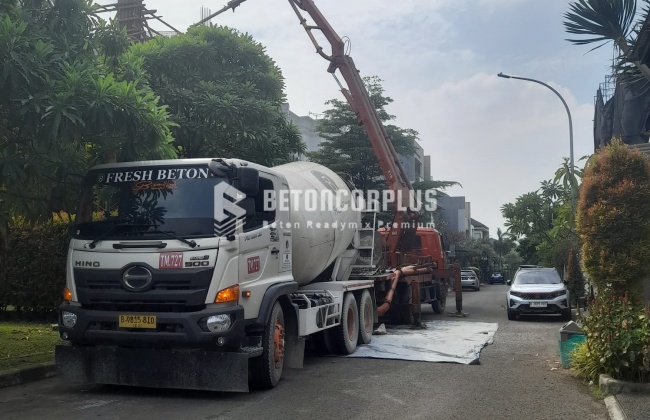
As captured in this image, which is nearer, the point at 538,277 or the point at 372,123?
the point at 372,123

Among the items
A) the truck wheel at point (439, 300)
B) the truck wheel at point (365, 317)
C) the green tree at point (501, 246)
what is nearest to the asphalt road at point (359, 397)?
the truck wheel at point (365, 317)

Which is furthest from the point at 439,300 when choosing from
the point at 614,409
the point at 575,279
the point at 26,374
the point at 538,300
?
the point at 26,374

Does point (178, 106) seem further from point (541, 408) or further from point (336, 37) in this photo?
point (541, 408)

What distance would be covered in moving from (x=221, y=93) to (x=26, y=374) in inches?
354

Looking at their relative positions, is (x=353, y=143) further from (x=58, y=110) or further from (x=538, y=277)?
(x=58, y=110)

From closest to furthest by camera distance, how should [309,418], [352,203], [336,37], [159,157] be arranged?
[309,418] → [159,157] → [352,203] → [336,37]

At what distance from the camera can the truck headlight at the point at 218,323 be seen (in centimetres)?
712

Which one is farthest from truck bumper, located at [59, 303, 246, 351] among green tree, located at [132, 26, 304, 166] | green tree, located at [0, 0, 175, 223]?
green tree, located at [132, 26, 304, 166]

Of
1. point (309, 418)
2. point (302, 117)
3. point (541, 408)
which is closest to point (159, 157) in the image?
point (309, 418)

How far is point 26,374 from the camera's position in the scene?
27.9 feet

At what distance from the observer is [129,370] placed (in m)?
7.40

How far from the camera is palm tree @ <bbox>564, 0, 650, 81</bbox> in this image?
811cm

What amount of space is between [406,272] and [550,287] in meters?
5.30

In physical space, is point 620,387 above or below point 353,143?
below
